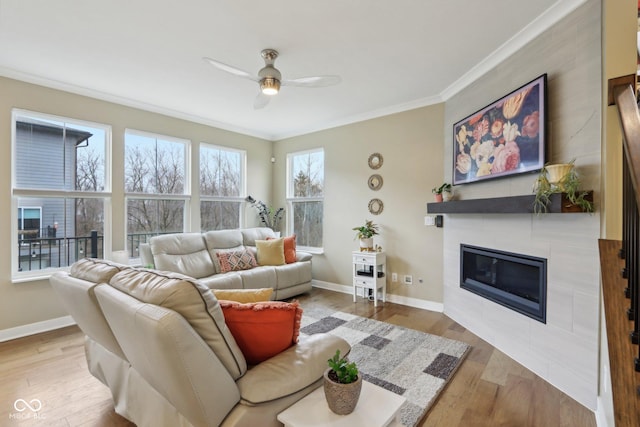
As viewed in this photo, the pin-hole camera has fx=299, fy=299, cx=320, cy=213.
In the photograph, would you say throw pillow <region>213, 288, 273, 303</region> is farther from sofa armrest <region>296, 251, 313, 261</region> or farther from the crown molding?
sofa armrest <region>296, 251, 313, 261</region>

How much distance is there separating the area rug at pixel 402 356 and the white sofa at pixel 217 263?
0.82 meters

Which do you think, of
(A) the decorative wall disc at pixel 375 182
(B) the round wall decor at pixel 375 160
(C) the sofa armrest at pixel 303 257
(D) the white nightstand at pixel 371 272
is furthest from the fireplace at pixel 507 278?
(C) the sofa armrest at pixel 303 257

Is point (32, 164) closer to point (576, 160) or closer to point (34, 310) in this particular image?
point (34, 310)

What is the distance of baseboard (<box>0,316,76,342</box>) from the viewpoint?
3.09 meters

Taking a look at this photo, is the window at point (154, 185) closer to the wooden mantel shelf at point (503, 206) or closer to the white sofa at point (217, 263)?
the white sofa at point (217, 263)

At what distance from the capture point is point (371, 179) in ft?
15.0

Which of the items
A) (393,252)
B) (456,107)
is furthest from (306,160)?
(456,107)

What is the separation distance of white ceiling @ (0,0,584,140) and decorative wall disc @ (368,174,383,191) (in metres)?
1.15

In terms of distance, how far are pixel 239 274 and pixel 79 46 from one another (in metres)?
2.80

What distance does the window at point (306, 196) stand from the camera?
17.5 feet

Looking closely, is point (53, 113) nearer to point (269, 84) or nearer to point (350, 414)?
point (269, 84)

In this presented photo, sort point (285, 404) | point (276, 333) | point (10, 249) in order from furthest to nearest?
point (10, 249), point (276, 333), point (285, 404)

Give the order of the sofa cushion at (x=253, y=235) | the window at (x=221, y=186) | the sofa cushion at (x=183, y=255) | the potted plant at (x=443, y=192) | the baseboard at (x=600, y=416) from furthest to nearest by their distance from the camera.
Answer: the window at (x=221, y=186) < the sofa cushion at (x=253, y=235) < the sofa cushion at (x=183, y=255) < the potted plant at (x=443, y=192) < the baseboard at (x=600, y=416)

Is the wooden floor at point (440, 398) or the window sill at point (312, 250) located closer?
the wooden floor at point (440, 398)
